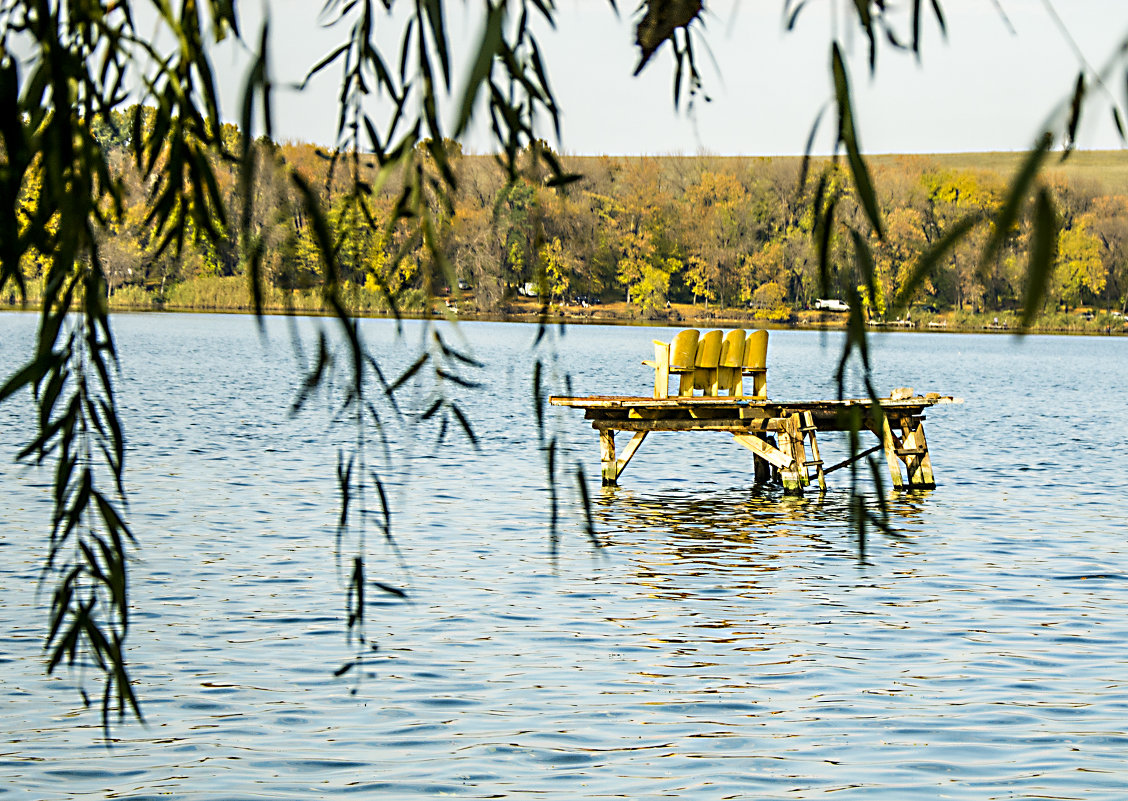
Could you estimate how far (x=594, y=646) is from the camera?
11.0 metres

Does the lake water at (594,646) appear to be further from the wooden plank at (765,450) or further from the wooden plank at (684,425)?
the wooden plank at (684,425)

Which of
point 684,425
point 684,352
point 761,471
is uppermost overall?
point 684,352

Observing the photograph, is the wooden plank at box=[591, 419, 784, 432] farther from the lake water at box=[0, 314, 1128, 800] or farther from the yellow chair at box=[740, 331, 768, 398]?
the lake water at box=[0, 314, 1128, 800]

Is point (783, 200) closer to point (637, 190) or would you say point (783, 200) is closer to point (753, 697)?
point (637, 190)

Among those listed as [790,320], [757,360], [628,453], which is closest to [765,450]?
[757,360]

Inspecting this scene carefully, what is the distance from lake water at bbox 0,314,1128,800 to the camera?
8.12 meters

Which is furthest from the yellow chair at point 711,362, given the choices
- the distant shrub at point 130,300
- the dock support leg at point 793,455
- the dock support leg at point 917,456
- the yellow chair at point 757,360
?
the distant shrub at point 130,300

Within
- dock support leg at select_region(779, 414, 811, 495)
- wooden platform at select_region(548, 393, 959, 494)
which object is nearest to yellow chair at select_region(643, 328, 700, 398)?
wooden platform at select_region(548, 393, 959, 494)

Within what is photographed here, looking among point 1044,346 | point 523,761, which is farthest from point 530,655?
point 1044,346

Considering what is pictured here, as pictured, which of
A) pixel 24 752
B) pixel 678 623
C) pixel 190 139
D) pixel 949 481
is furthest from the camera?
pixel 949 481

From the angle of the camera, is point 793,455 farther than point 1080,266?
No

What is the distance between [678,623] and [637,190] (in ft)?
417

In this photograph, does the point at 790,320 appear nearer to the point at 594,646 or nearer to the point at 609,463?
the point at 609,463

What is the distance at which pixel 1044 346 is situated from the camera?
11662 cm
